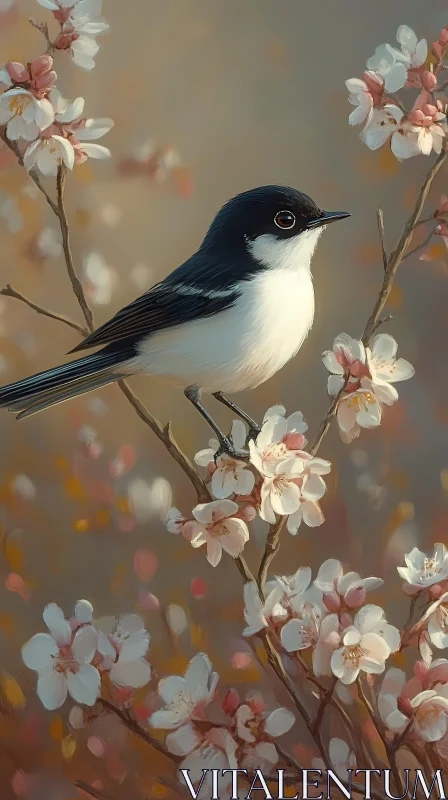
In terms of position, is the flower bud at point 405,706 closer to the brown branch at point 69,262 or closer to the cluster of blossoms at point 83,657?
the cluster of blossoms at point 83,657

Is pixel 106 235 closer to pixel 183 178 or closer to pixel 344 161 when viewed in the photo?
pixel 183 178

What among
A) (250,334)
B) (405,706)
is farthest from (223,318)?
(405,706)

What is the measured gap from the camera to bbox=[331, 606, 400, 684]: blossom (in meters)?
0.99

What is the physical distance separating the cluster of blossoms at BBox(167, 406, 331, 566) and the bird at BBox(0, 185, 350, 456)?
0.06 metres

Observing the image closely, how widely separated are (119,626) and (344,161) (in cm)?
79

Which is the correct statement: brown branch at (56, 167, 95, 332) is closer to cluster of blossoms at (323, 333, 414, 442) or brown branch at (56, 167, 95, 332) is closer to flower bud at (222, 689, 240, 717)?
cluster of blossoms at (323, 333, 414, 442)

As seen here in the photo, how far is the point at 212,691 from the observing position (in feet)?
3.40

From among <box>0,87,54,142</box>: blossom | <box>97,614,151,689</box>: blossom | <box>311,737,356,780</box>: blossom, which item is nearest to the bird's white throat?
<box>0,87,54,142</box>: blossom

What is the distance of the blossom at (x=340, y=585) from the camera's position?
0.99 metres

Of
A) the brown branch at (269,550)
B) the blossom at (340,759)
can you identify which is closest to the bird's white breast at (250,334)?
the brown branch at (269,550)

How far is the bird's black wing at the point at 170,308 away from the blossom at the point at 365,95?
1.07ft

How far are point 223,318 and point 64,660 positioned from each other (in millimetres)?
536

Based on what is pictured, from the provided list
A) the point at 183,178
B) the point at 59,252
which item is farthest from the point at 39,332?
the point at 183,178

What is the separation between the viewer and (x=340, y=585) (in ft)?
3.39
